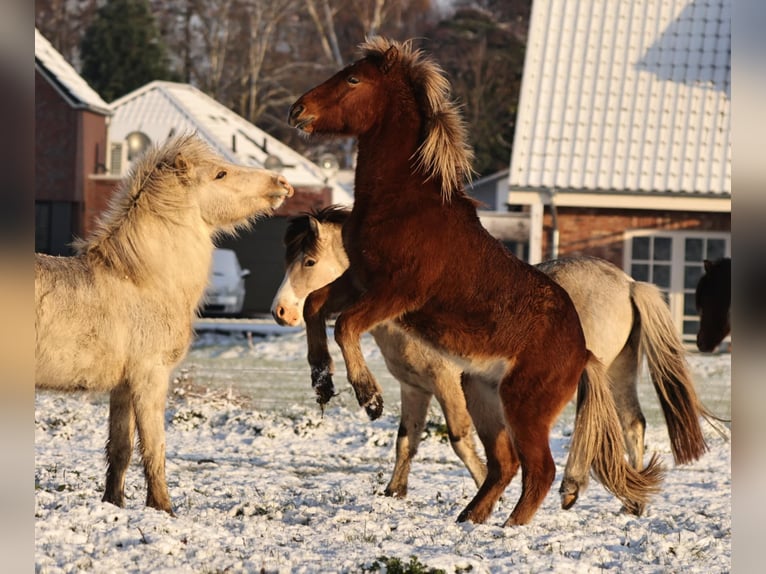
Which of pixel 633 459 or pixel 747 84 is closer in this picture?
pixel 747 84

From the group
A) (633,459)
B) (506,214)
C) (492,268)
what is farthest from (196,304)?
(506,214)

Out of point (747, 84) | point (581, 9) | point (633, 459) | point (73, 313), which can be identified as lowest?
point (633, 459)

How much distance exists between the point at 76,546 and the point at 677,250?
16.0 meters

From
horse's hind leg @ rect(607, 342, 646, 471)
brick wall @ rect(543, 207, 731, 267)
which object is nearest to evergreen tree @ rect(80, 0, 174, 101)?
brick wall @ rect(543, 207, 731, 267)

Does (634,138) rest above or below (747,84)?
above

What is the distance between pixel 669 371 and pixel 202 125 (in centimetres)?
2766

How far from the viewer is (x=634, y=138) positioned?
20469mm

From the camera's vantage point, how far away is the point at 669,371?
779 centimetres

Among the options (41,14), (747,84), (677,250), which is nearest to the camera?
(747,84)

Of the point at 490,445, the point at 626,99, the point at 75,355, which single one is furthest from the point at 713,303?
the point at 626,99

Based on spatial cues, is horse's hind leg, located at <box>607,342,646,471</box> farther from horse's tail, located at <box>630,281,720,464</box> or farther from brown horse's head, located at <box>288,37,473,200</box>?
brown horse's head, located at <box>288,37,473,200</box>

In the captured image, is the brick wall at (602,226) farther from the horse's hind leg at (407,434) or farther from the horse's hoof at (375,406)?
the horse's hoof at (375,406)

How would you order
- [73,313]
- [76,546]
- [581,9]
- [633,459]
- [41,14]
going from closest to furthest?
[76,546]
[73,313]
[633,459]
[581,9]
[41,14]

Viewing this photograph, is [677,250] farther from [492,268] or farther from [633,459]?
[492,268]
